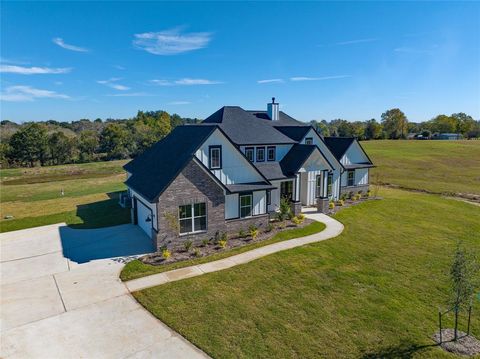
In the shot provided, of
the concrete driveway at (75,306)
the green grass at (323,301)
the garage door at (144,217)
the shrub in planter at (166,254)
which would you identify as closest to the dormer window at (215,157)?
the garage door at (144,217)

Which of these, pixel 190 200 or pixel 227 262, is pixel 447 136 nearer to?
pixel 190 200

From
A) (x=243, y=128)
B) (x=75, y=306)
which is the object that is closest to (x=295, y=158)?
(x=243, y=128)

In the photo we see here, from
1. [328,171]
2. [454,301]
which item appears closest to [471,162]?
[328,171]

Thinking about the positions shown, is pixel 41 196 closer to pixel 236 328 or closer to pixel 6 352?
pixel 6 352

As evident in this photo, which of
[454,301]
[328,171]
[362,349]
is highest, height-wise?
[328,171]

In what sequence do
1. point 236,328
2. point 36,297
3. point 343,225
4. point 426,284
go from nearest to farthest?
point 236,328, point 36,297, point 426,284, point 343,225

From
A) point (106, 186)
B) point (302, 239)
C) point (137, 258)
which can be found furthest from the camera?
point (106, 186)
